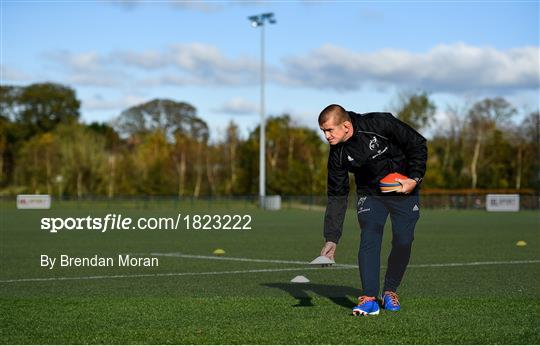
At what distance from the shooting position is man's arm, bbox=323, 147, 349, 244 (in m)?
7.58

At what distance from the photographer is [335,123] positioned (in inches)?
283

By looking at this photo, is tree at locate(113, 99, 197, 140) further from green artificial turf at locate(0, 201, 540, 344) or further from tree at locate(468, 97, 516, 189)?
green artificial turf at locate(0, 201, 540, 344)

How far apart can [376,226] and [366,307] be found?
76cm

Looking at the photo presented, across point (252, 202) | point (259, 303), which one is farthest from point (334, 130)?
point (252, 202)

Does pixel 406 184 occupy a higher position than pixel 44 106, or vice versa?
pixel 44 106

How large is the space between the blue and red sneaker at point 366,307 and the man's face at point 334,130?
1.49m

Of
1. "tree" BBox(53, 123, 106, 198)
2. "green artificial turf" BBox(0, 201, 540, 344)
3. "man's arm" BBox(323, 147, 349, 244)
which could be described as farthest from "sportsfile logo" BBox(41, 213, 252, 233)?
"tree" BBox(53, 123, 106, 198)

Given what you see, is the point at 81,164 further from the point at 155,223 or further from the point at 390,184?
the point at 390,184

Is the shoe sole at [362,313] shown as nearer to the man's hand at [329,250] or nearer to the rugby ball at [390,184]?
the man's hand at [329,250]

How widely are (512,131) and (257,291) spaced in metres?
70.2

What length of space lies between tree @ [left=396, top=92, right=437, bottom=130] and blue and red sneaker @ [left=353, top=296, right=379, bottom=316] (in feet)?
226

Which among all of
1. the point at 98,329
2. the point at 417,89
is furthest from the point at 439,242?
the point at 417,89

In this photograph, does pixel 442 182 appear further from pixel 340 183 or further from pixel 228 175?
pixel 340 183

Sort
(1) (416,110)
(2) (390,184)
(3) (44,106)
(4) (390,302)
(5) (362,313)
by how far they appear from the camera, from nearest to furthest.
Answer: (2) (390,184) → (5) (362,313) → (4) (390,302) → (1) (416,110) → (3) (44,106)
